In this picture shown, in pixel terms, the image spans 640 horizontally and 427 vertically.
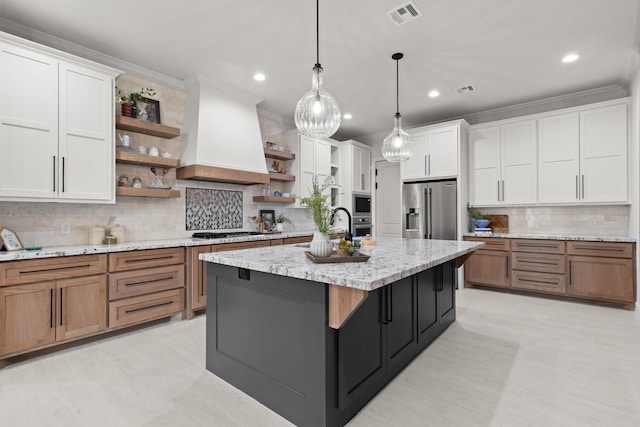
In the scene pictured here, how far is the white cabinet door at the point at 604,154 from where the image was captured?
4051 mm

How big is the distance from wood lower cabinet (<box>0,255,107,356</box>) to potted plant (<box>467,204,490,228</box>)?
4938 millimetres

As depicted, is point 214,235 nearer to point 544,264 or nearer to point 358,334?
point 358,334

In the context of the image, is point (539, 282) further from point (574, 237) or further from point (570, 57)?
point (570, 57)

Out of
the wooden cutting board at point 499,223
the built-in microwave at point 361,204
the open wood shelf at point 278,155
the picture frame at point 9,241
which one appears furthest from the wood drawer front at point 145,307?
the wooden cutting board at point 499,223

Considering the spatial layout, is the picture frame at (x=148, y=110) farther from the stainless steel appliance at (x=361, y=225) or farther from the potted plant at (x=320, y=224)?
the stainless steel appliance at (x=361, y=225)

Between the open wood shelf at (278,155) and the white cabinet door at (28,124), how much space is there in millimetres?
2591

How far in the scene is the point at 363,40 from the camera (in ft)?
10.2

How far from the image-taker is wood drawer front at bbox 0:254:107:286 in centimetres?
237

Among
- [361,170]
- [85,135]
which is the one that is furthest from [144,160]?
[361,170]

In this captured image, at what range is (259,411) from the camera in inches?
73.2

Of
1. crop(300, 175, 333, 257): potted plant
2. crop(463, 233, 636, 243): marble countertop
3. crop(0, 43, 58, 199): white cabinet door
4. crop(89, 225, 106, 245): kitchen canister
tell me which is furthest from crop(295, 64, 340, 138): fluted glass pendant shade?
crop(463, 233, 636, 243): marble countertop

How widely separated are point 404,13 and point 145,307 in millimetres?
3602

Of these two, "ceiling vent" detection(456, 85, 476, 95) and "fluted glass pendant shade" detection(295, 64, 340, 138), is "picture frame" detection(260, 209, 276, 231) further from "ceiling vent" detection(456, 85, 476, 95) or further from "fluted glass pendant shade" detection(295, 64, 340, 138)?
A: "ceiling vent" detection(456, 85, 476, 95)

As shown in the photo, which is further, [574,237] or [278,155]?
[278,155]
